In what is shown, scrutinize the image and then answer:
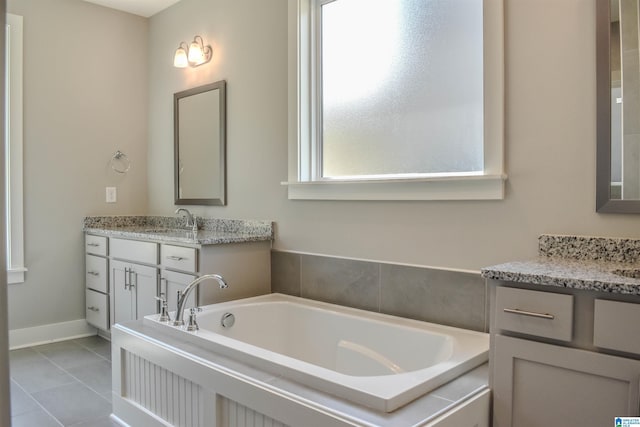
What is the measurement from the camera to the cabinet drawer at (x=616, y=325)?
129 cm

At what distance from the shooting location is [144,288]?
10.5 ft

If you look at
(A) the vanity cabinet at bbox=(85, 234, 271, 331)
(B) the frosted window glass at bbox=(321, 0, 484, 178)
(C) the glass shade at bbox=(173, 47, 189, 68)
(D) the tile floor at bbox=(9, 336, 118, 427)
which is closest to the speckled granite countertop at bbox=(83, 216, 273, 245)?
(A) the vanity cabinet at bbox=(85, 234, 271, 331)

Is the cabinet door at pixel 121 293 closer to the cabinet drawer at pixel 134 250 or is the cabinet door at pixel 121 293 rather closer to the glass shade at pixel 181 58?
the cabinet drawer at pixel 134 250

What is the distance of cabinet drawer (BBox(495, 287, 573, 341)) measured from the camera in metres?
1.41

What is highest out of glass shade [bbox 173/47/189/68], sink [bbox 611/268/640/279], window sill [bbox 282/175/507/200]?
glass shade [bbox 173/47/189/68]

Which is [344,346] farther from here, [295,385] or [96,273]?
[96,273]

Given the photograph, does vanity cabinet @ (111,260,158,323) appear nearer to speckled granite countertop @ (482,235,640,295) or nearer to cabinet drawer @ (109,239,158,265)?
cabinet drawer @ (109,239,158,265)

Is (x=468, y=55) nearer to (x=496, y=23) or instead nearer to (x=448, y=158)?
(x=496, y=23)

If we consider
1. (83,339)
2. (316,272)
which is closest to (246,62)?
(316,272)

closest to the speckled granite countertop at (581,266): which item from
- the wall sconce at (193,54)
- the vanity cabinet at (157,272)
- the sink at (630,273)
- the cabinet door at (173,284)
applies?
the sink at (630,273)

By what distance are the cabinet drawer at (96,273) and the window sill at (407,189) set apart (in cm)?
165

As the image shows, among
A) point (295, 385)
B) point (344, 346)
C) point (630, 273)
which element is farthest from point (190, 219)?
point (630, 273)

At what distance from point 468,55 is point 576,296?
128 cm

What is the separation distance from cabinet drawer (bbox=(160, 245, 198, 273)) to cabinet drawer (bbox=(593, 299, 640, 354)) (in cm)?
202
